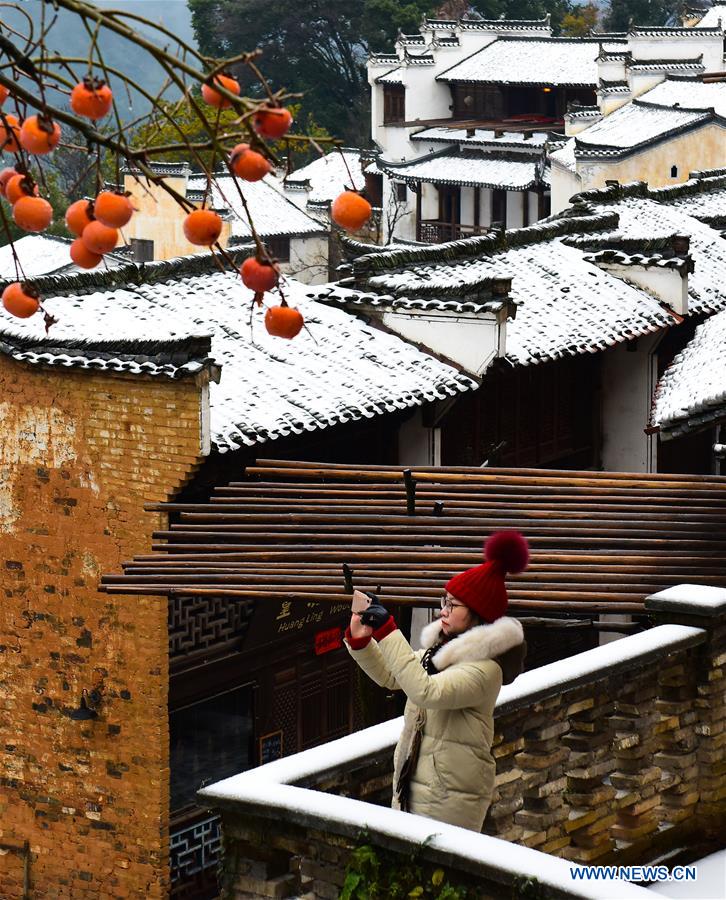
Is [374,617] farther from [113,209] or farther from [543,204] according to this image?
[543,204]

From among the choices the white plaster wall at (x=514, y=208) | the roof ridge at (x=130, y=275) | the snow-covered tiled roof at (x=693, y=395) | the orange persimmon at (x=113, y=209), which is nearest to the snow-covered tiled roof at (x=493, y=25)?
the white plaster wall at (x=514, y=208)

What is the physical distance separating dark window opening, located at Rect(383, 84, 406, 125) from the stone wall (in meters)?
49.8

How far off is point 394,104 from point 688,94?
46.1 feet

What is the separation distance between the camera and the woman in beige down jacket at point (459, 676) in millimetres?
5406

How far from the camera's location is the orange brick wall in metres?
12.4

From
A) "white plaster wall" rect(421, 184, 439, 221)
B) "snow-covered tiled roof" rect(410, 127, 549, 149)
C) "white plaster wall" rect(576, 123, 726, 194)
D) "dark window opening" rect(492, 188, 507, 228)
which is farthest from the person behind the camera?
"white plaster wall" rect(421, 184, 439, 221)

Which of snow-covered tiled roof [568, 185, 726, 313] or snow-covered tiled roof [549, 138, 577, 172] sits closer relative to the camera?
snow-covered tiled roof [568, 185, 726, 313]

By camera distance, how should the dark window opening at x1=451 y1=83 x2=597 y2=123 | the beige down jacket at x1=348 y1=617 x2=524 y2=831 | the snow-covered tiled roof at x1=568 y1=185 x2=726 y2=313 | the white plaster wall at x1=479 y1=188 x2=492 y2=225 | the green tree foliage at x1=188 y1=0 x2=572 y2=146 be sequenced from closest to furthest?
the beige down jacket at x1=348 y1=617 x2=524 y2=831
the snow-covered tiled roof at x1=568 y1=185 x2=726 y2=313
the white plaster wall at x1=479 y1=188 x2=492 y2=225
the dark window opening at x1=451 y1=83 x2=597 y2=123
the green tree foliage at x1=188 y1=0 x2=572 y2=146

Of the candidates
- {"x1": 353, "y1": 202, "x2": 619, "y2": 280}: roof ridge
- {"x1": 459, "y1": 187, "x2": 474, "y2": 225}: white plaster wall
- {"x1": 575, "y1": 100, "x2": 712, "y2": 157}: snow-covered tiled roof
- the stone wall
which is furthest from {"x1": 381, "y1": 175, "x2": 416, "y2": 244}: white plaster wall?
the stone wall

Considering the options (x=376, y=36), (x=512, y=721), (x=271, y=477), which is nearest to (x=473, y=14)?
(x=376, y=36)

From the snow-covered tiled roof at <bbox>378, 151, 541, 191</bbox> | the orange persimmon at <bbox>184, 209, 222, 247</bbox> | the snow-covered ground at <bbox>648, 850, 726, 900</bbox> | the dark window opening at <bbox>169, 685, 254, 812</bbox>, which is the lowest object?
the dark window opening at <bbox>169, 685, 254, 812</bbox>

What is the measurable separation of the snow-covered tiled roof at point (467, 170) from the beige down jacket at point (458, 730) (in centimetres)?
4158

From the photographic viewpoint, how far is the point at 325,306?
15188 mm

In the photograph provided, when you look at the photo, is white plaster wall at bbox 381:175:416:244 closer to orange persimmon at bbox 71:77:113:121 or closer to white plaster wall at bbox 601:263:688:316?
white plaster wall at bbox 601:263:688:316
